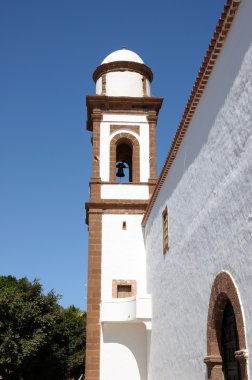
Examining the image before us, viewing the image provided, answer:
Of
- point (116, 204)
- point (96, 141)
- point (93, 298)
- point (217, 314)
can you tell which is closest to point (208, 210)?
point (217, 314)

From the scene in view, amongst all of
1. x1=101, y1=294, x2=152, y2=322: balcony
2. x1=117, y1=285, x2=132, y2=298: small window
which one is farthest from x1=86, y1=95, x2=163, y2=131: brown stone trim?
x1=101, y1=294, x2=152, y2=322: balcony

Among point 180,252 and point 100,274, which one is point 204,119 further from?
point 100,274

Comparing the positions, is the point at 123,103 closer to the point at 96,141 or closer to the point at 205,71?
the point at 96,141

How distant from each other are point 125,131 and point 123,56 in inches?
130

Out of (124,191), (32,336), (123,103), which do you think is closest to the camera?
(124,191)

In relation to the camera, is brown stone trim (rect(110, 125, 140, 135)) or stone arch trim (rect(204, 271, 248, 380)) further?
brown stone trim (rect(110, 125, 140, 135))

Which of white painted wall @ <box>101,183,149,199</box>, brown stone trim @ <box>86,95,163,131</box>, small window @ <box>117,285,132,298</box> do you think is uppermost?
brown stone trim @ <box>86,95,163,131</box>

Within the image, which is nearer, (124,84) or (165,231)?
(165,231)

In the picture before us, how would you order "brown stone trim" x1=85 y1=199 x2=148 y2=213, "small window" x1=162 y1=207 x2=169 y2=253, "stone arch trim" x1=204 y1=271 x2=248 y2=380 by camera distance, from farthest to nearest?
"brown stone trim" x1=85 y1=199 x2=148 y2=213 < "small window" x1=162 y1=207 x2=169 y2=253 < "stone arch trim" x1=204 y1=271 x2=248 y2=380

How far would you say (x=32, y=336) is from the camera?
65.0ft

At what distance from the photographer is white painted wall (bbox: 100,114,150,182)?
16.3 meters

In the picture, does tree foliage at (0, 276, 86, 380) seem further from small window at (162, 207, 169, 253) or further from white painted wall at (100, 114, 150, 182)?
small window at (162, 207, 169, 253)

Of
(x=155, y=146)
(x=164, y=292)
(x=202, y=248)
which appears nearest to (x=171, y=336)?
(x=164, y=292)

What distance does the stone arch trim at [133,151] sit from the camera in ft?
53.1
